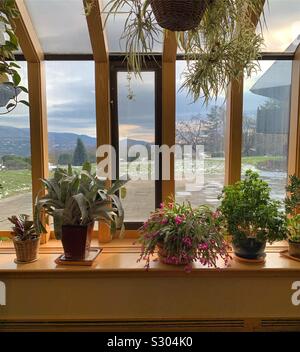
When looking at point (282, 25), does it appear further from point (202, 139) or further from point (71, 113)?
point (71, 113)

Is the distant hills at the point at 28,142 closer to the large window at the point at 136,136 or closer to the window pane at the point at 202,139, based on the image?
the large window at the point at 136,136

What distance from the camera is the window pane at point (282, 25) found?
209 centimetres

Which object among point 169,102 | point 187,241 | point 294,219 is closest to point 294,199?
point 294,219

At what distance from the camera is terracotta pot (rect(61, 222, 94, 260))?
2.09 meters

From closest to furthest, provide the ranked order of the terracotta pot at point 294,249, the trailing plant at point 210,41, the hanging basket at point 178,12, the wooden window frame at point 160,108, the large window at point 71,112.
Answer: the hanging basket at point 178,12 → the trailing plant at point 210,41 → the terracotta pot at point 294,249 → the wooden window frame at point 160,108 → the large window at point 71,112

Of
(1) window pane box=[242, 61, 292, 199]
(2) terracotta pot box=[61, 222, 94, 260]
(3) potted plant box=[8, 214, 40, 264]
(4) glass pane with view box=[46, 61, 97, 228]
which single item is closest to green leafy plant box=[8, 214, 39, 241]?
(3) potted plant box=[8, 214, 40, 264]

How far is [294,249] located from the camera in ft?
7.27

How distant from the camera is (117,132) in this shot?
2.54 metres

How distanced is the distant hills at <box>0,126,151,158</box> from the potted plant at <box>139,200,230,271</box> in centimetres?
73

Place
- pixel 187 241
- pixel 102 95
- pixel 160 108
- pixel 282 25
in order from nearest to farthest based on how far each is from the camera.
→ pixel 187 241
pixel 282 25
pixel 102 95
pixel 160 108

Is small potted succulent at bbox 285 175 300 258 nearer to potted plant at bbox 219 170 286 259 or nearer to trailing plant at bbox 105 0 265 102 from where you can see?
potted plant at bbox 219 170 286 259

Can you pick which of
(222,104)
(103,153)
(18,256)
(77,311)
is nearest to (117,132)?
(103,153)

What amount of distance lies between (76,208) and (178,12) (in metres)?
1.39

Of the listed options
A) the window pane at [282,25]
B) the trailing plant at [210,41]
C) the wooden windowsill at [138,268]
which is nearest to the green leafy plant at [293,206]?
the wooden windowsill at [138,268]
